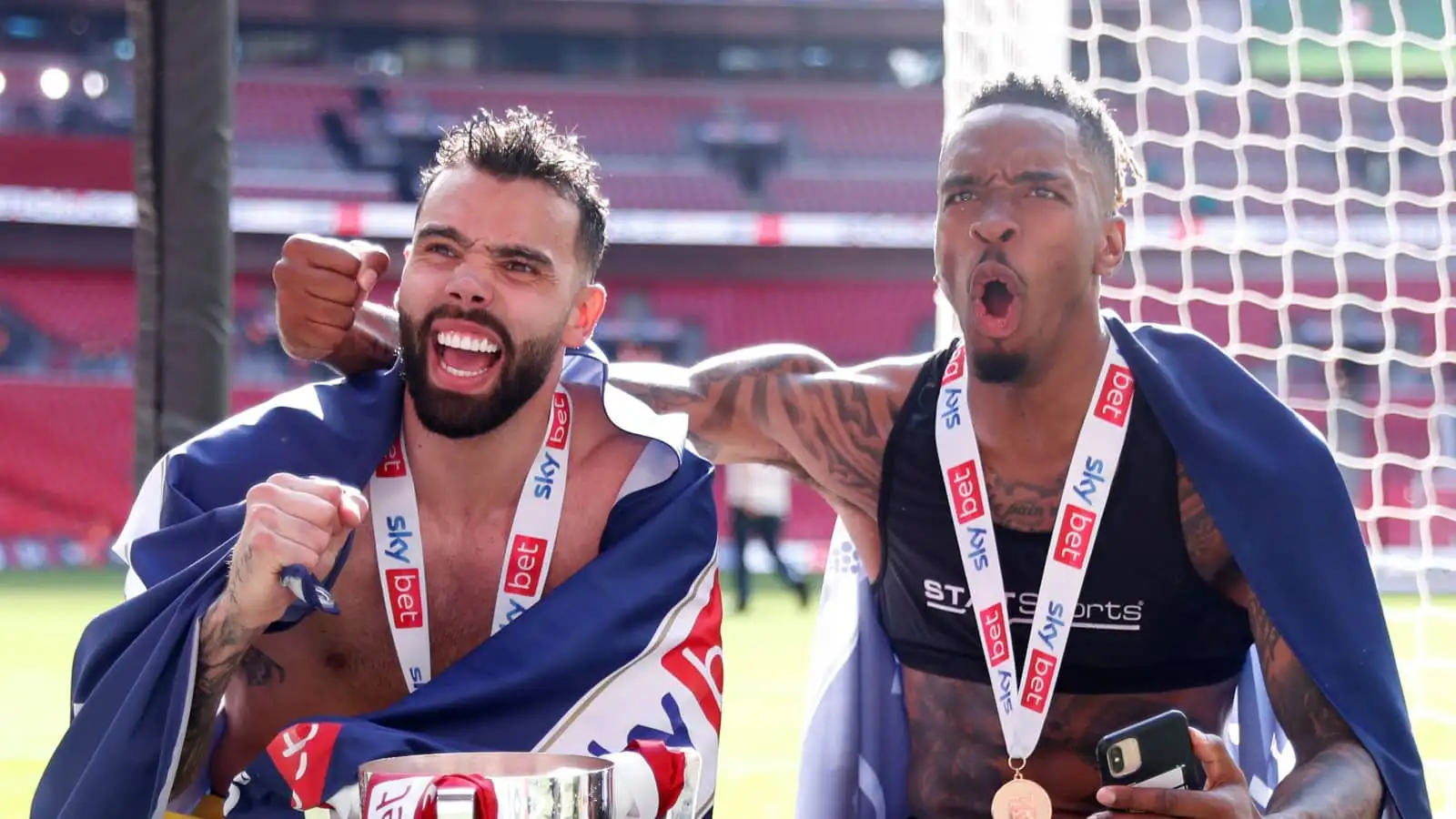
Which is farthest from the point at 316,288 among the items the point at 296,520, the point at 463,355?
the point at 296,520

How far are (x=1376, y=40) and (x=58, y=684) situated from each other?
7.62m

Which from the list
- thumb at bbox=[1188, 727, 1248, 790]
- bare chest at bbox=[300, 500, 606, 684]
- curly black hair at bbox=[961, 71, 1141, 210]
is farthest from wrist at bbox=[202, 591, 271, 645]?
curly black hair at bbox=[961, 71, 1141, 210]

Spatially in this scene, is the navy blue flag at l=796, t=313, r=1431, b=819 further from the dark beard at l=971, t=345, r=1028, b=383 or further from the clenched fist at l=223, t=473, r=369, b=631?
the clenched fist at l=223, t=473, r=369, b=631

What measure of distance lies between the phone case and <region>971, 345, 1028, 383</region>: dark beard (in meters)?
1.10

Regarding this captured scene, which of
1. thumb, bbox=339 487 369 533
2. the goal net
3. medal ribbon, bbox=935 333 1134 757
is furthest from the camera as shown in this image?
the goal net

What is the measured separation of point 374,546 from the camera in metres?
2.62

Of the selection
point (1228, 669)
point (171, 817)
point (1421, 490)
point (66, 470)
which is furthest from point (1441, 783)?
point (66, 470)

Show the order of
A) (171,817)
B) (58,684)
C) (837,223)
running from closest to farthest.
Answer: (171,817) → (58,684) → (837,223)

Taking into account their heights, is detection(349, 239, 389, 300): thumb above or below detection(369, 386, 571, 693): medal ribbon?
above

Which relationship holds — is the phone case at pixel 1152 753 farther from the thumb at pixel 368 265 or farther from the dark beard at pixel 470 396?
the thumb at pixel 368 265

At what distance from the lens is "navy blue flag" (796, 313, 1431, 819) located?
257 centimetres

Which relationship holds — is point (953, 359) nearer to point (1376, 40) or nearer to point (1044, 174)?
point (1044, 174)

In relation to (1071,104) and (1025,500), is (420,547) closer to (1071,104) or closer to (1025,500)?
(1025,500)

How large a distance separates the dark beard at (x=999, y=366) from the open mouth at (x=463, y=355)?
0.93 meters
